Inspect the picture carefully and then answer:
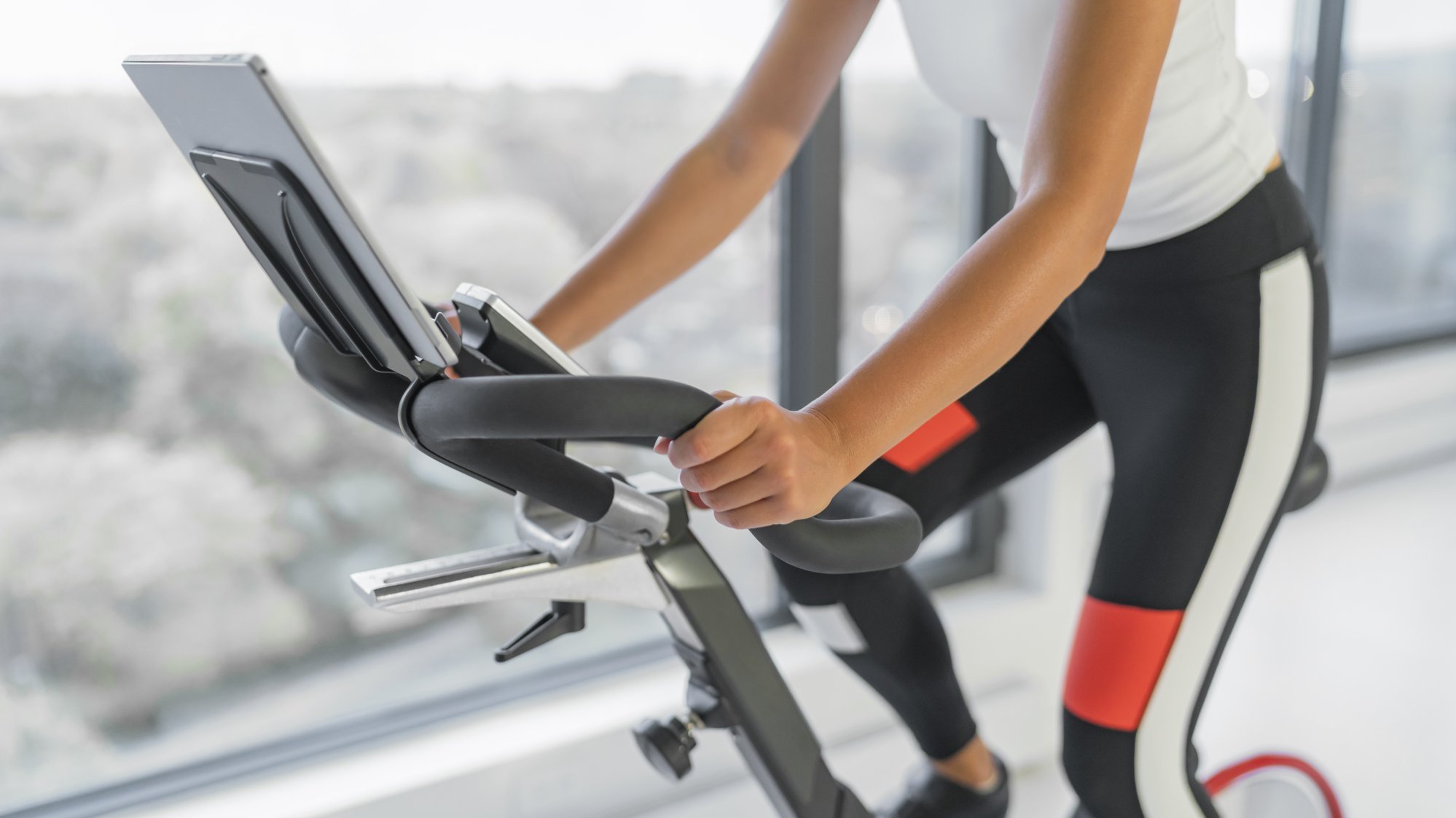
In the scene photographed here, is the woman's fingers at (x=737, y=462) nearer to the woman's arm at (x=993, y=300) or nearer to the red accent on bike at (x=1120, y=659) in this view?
the woman's arm at (x=993, y=300)

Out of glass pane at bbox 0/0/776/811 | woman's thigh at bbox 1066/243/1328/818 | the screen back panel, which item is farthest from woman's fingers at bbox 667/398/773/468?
glass pane at bbox 0/0/776/811

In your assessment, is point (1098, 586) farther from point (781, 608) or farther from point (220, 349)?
point (220, 349)

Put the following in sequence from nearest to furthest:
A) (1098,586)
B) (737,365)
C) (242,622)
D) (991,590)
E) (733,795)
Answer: (1098,586)
(242,622)
(733,795)
(737,365)
(991,590)

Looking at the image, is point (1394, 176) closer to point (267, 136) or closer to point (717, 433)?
point (717, 433)

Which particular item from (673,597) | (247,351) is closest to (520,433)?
(673,597)

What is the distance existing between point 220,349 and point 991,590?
55.2 inches

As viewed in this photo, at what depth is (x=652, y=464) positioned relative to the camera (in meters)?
1.82

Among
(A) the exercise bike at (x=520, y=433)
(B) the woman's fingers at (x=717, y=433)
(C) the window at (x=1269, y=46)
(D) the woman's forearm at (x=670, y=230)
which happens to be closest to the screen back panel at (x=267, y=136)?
(A) the exercise bike at (x=520, y=433)

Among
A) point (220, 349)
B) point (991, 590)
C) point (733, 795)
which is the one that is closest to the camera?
point (220, 349)

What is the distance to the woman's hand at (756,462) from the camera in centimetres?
64

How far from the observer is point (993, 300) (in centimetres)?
73

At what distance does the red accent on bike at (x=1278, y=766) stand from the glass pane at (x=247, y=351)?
38.9 inches

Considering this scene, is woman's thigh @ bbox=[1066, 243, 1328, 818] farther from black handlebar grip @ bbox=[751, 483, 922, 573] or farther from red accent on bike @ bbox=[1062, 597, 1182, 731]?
black handlebar grip @ bbox=[751, 483, 922, 573]

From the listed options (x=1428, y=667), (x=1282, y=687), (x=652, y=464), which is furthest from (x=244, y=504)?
(x=1428, y=667)
